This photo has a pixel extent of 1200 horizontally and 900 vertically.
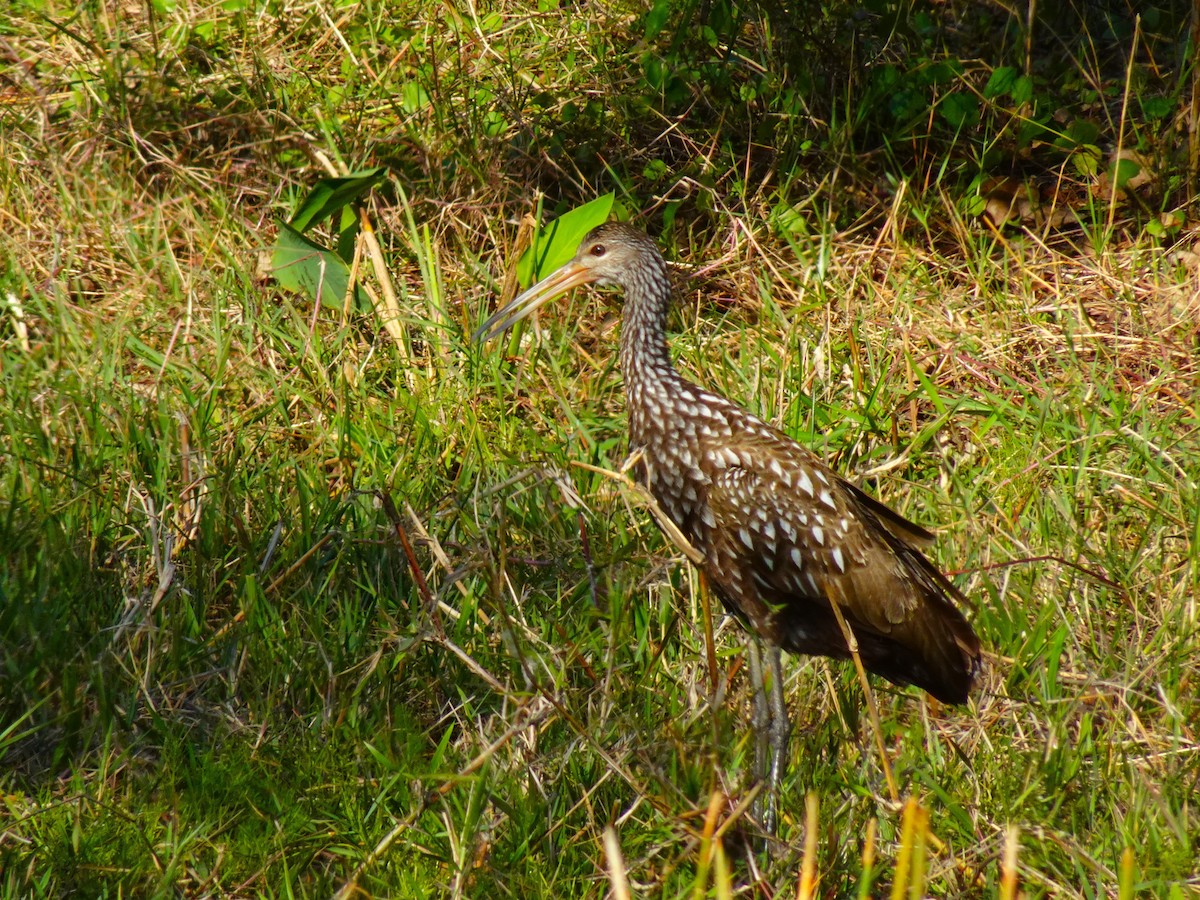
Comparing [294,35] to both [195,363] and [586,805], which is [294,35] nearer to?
[195,363]

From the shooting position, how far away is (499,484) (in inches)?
129

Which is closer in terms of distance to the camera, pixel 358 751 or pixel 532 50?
pixel 358 751

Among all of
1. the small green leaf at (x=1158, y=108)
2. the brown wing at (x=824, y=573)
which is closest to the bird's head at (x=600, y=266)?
the brown wing at (x=824, y=573)

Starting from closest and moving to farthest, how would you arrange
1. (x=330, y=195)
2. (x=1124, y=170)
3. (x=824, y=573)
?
(x=824, y=573) → (x=330, y=195) → (x=1124, y=170)

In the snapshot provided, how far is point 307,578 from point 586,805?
109cm

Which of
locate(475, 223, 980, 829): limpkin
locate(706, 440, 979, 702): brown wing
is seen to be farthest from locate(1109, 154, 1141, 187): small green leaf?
locate(706, 440, 979, 702): brown wing

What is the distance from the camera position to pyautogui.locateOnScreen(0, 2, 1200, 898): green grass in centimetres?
298

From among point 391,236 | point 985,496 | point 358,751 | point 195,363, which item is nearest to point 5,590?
point 358,751

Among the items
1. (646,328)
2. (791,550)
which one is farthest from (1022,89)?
(791,550)

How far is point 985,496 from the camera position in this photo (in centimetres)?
418

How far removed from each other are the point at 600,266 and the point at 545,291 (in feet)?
0.66

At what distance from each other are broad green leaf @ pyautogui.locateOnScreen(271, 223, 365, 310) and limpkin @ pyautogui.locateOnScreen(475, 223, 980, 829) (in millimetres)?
1640

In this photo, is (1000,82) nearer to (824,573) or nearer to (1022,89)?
(1022,89)

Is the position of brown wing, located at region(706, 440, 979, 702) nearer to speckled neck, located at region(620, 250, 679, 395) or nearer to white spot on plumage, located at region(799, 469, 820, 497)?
white spot on plumage, located at region(799, 469, 820, 497)
